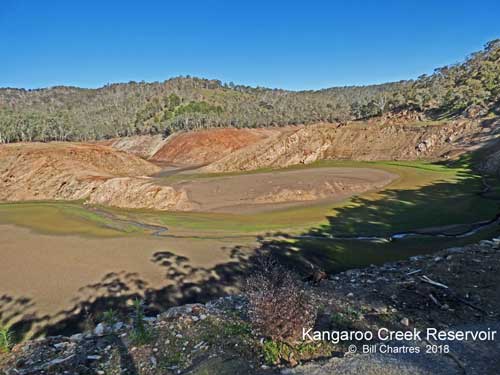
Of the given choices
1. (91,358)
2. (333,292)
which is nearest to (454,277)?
(333,292)

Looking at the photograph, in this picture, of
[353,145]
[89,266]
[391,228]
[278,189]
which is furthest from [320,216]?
[353,145]

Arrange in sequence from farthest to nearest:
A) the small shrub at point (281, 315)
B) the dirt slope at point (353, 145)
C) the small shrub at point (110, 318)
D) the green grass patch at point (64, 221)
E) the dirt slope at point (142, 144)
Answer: the dirt slope at point (142, 144)
the dirt slope at point (353, 145)
the green grass patch at point (64, 221)
the small shrub at point (110, 318)
the small shrub at point (281, 315)

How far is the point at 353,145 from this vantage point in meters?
47.8

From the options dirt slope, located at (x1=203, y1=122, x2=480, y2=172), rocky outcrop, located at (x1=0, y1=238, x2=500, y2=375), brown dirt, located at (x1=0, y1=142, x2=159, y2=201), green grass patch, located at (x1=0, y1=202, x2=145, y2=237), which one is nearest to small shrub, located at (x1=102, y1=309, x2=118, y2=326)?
rocky outcrop, located at (x1=0, y1=238, x2=500, y2=375)

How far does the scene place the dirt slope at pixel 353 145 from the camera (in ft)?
134

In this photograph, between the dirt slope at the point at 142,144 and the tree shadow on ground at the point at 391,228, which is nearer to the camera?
the tree shadow on ground at the point at 391,228

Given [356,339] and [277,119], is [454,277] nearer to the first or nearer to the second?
[356,339]

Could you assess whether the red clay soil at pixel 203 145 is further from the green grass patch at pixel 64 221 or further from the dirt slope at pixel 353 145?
the green grass patch at pixel 64 221

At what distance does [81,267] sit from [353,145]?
138ft

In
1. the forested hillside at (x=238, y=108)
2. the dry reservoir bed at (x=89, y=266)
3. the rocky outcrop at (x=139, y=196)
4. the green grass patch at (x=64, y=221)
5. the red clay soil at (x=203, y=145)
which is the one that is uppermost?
the forested hillside at (x=238, y=108)

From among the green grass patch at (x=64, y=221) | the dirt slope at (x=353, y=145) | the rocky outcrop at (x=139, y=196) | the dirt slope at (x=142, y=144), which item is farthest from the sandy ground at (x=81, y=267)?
the dirt slope at (x=142, y=144)

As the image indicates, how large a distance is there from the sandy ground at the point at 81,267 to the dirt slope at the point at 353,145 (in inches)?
1154

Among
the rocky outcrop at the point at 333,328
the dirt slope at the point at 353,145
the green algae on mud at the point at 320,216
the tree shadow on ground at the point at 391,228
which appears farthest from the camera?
the dirt slope at the point at 353,145

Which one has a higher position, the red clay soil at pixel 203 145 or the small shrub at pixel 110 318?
the red clay soil at pixel 203 145
